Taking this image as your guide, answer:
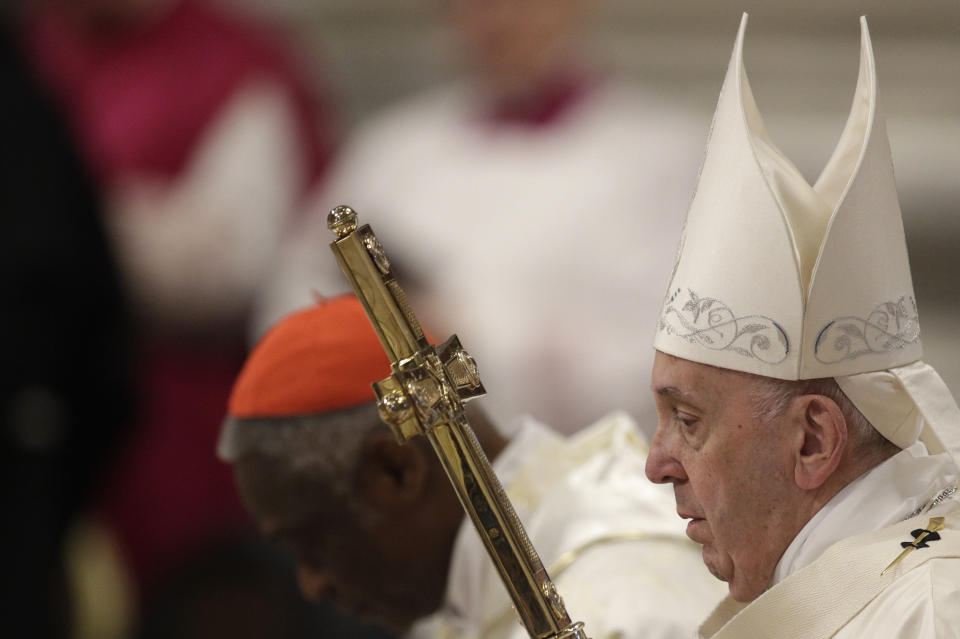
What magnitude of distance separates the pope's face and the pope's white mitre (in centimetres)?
4

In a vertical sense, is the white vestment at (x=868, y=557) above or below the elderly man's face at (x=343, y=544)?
below

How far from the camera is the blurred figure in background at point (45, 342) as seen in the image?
166 inches

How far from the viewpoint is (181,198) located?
16.7ft

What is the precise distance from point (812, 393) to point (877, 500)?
0.49ft

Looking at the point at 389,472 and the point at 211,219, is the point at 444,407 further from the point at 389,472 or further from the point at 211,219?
the point at 211,219

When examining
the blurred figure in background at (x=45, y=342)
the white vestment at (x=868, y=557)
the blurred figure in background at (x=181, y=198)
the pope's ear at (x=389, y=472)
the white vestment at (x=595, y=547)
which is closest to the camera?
the white vestment at (x=868, y=557)

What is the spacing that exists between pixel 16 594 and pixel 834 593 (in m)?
2.61

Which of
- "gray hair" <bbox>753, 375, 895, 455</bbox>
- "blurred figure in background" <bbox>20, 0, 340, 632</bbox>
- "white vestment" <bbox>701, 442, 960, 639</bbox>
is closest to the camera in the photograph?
"white vestment" <bbox>701, 442, 960, 639</bbox>

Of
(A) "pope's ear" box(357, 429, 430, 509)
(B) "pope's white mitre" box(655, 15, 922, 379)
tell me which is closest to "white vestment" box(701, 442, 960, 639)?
(B) "pope's white mitre" box(655, 15, 922, 379)

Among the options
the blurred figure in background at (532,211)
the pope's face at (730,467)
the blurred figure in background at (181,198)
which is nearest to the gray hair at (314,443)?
the pope's face at (730,467)

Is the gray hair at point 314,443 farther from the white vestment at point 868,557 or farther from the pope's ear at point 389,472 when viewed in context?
the white vestment at point 868,557

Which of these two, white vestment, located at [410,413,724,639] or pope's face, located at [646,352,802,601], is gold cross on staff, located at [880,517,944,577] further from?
white vestment, located at [410,413,724,639]

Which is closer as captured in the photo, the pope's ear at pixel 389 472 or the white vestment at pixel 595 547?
the white vestment at pixel 595 547

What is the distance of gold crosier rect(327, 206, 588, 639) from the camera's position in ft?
6.74
